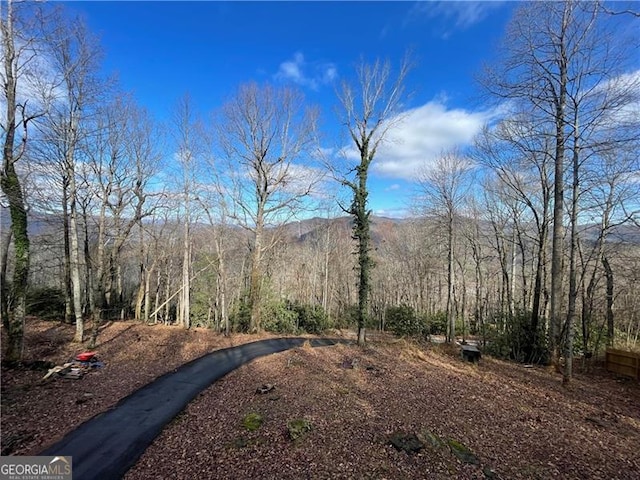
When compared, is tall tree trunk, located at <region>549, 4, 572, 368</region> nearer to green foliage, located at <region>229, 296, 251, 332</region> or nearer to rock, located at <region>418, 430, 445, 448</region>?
rock, located at <region>418, 430, 445, 448</region>

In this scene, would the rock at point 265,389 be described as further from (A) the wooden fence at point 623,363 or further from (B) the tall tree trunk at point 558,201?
(A) the wooden fence at point 623,363

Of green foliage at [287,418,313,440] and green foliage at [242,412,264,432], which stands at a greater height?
green foliage at [287,418,313,440]

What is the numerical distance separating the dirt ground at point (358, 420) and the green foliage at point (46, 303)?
716cm

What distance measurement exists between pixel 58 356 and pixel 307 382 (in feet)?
26.0

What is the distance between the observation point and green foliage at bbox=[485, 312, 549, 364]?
499 inches

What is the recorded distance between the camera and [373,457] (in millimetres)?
4879

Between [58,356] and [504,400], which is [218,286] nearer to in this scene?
[58,356]

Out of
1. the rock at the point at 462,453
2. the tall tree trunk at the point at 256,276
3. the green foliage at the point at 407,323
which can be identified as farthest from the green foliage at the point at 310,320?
the rock at the point at 462,453

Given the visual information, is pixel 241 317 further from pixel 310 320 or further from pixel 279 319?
pixel 310 320

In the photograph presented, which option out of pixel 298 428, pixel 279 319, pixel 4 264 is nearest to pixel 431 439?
pixel 298 428

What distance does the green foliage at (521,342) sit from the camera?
12.7 metres

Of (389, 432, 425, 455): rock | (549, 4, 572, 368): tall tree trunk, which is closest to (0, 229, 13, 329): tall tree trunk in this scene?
(389, 432, 425, 455): rock

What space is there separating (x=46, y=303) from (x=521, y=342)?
78.1 feet

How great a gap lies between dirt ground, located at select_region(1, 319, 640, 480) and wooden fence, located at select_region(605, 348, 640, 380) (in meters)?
0.48
